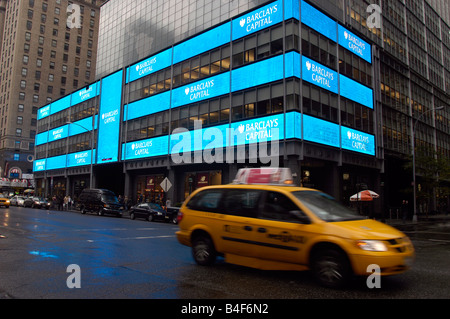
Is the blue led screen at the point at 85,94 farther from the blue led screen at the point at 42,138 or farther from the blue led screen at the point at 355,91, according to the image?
the blue led screen at the point at 355,91

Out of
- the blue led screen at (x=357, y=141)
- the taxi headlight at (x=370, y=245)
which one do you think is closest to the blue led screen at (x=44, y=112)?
the blue led screen at (x=357, y=141)

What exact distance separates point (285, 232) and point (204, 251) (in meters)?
2.19

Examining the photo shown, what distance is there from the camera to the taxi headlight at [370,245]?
555cm

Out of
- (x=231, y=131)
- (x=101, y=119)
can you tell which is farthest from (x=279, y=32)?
(x=101, y=119)

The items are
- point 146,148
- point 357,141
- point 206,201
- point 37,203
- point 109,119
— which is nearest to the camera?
point 206,201

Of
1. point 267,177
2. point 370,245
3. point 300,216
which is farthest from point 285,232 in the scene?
point 267,177

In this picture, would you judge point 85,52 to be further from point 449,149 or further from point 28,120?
point 449,149

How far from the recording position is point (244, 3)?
3138cm

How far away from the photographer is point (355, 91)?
105 ft

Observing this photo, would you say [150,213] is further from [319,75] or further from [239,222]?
[239,222]

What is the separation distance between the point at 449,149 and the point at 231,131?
4161 cm

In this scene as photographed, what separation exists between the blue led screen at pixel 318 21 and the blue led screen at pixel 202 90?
8.04 meters

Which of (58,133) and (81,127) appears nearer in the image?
(81,127)

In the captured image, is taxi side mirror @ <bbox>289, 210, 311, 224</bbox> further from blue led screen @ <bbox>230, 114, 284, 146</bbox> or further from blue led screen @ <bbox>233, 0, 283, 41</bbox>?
blue led screen @ <bbox>233, 0, 283, 41</bbox>
